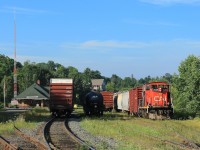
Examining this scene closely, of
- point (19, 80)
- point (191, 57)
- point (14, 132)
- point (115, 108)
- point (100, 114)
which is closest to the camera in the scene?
point (14, 132)

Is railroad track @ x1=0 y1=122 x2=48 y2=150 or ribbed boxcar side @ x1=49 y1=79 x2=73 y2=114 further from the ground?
ribbed boxcar side @ x1=49 y1=79 x2=73 y2=114

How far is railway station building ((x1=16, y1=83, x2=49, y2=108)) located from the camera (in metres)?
101

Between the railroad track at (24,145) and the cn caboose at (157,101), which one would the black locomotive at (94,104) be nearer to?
the cn caboose at (157,101)

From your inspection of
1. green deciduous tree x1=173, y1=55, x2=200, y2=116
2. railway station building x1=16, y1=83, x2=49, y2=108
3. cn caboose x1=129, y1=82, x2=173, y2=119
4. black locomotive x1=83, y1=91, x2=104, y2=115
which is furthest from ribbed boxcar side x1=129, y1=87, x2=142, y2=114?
railway station building x1=16, y1=83, x2=49, y2=108

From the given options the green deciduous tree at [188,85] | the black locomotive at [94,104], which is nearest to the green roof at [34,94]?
the green deciduous tree at [188,85]

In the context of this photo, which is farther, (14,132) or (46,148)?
(14,132)

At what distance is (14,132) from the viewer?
73.9 feet

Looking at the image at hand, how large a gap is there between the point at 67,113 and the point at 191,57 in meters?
37.7

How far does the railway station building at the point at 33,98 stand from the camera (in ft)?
331

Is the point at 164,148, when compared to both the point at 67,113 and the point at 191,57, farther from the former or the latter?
the point at 191,57

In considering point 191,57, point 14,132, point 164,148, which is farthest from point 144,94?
point 191,57

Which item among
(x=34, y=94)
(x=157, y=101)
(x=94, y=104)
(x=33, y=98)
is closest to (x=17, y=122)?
(x=157, y=101)

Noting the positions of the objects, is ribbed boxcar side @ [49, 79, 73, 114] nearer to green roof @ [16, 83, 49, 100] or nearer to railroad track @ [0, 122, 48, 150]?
railroad track @ [0, 122, 48, 150]

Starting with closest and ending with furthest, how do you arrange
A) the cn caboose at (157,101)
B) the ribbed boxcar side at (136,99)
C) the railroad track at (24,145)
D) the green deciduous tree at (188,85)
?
the railroad track at (24,145), the cn caboose at (157,101), the ribbed boxcar side at (136,99), the green deciduous tree at (188,85)
